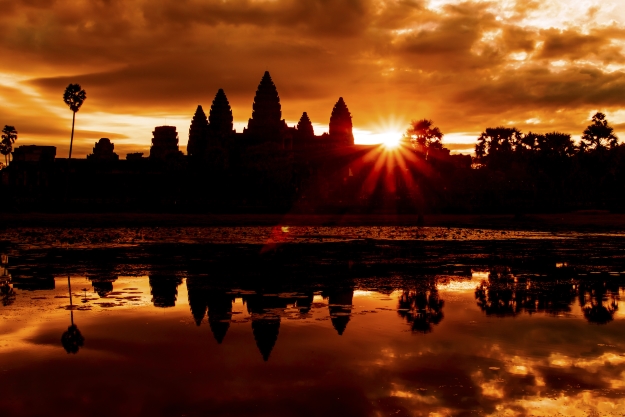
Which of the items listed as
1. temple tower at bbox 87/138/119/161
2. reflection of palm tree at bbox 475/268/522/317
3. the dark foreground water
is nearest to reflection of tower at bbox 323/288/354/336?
the dark foreground water

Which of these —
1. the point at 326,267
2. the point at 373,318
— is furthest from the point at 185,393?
the point at 326,267

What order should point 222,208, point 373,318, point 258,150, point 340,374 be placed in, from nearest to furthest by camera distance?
point 340,374 < point 373,318 < point 222,208 < point 258,150

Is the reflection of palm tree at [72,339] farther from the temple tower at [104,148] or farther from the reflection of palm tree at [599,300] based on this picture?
the temple tower at [104,148]

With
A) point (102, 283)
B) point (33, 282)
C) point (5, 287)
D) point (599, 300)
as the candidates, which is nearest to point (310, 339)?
point (599, 300)

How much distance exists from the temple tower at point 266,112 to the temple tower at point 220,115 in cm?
447

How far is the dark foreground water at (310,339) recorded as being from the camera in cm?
854

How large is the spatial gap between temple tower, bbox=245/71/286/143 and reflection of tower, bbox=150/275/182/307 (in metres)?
134

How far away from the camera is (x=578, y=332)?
12.5 metres

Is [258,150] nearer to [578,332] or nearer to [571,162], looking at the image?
[571,162]

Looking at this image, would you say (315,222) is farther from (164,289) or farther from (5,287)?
(5,287)

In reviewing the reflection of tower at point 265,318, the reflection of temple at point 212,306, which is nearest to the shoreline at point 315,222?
the reflection of temple at point 212,306

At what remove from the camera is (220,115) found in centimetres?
15662

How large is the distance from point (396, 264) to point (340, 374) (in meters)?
14.9

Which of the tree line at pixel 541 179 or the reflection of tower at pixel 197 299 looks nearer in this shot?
the reflection of tower at pixel 197 299
